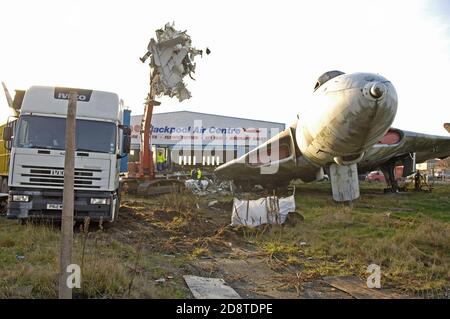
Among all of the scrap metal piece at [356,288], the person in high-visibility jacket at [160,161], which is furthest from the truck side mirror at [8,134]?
the person in high-visibility jacket at [160,161]

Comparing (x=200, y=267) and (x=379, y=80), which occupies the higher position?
(x=379, y=80)

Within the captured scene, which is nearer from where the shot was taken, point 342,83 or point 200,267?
point 200,267

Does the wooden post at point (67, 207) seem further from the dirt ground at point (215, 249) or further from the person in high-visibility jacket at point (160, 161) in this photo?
the person in high-visibility jacket at point (160, 161)

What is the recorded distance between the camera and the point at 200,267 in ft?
21.0

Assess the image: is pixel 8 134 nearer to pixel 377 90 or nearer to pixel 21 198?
pixel 21 198

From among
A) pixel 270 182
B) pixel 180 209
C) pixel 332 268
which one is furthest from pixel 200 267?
pixel 270 182

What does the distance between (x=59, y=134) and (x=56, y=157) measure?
0.57m

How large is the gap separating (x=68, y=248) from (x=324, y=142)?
754 cm

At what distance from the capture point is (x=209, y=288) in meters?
5.22

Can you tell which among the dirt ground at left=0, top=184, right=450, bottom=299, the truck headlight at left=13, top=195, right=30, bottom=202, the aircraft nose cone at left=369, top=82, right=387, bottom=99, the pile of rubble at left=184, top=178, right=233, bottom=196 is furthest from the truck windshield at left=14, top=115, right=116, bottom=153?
the pile of rubble at left=184, top=178, right=233, bottom=196

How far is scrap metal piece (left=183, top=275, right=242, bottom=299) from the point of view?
488 cm

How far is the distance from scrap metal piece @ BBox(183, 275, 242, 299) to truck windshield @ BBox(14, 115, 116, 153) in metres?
4.94

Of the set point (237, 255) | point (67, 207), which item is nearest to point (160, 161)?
point (237, 255)
